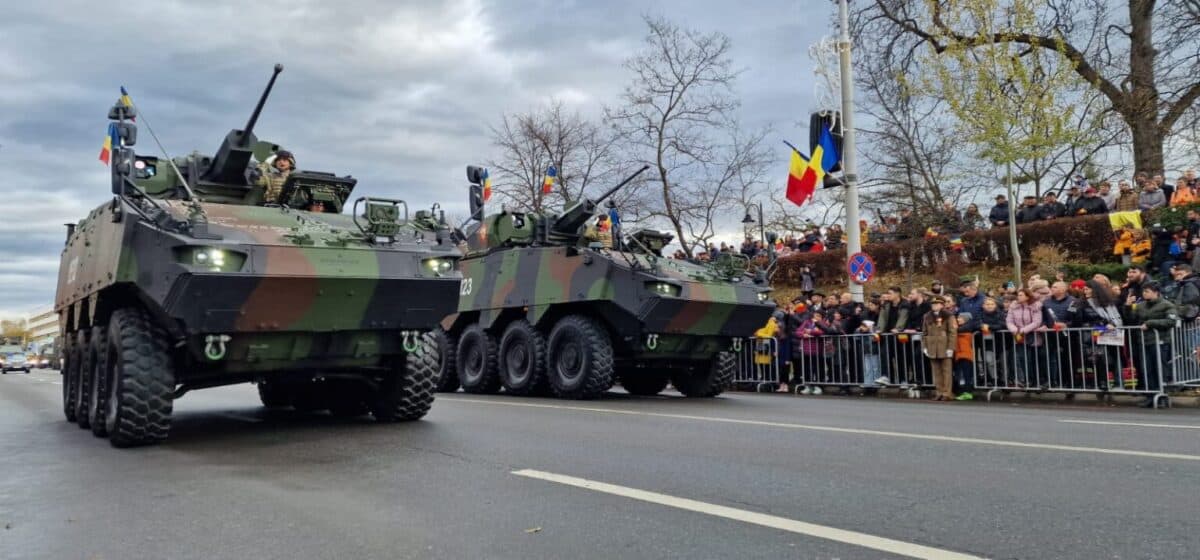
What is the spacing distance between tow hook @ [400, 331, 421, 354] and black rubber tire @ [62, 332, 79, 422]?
4.12m

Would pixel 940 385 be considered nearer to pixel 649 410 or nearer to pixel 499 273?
pixel 649 410

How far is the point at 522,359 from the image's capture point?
47.6 ft

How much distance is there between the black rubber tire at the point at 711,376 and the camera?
13.9m

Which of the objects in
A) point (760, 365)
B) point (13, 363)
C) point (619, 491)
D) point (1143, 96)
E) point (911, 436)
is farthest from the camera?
point (13, 363)

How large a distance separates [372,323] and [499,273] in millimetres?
6994

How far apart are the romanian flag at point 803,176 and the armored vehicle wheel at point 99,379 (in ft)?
43.5

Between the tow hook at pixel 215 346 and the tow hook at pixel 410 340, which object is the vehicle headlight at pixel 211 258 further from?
the tow hook at pixel 410 340

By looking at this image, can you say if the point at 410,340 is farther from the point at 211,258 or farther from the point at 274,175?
the point at 274,175

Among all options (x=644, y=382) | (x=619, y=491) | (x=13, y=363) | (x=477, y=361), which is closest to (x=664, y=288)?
(x=644, y=382)

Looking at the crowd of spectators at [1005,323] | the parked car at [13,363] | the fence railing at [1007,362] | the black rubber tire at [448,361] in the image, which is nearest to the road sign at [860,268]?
the crowd of spectators at [1005,323]

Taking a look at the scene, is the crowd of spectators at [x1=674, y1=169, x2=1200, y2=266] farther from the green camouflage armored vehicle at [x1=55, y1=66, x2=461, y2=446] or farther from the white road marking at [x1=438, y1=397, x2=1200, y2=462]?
the green camouflage armored vehicle at [x1=55, y1=66, x2=461, y2=446]

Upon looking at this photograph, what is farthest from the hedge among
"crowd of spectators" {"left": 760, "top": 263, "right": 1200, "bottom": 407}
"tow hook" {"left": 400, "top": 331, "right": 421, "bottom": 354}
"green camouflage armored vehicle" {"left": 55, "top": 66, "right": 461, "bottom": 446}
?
"tow hook" {"left": 400, "top": 331, "right": 421, "bottom": 354}

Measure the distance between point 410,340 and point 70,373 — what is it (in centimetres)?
479

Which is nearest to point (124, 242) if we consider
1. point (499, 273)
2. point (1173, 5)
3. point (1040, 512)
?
point (1040, 512)
